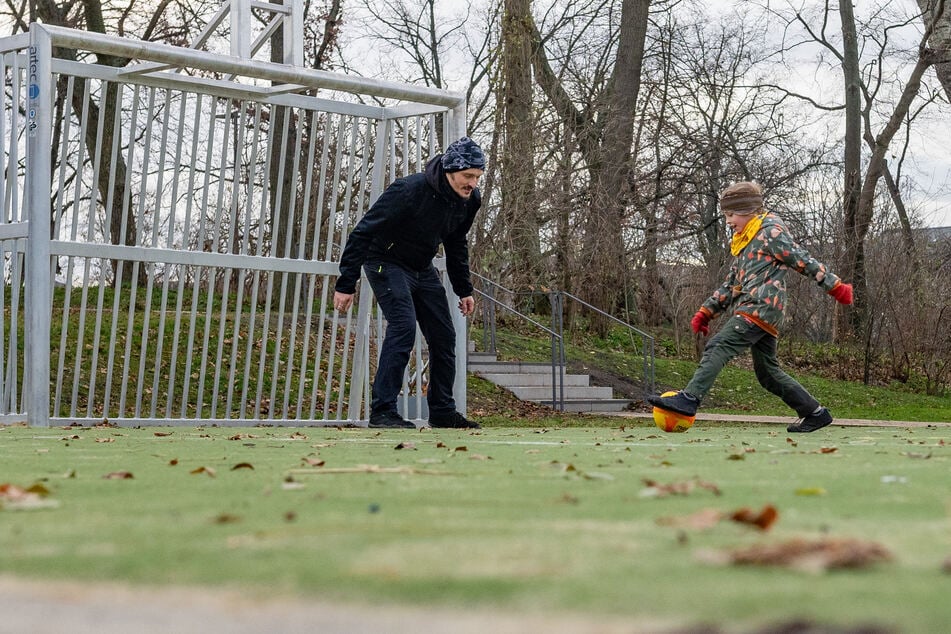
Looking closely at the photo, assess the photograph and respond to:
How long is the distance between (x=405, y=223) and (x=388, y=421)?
1.29 m

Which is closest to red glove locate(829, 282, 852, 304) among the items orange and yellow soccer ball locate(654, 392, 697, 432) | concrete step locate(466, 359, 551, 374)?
orange and yellow soccer ball locate(654, 392, 697, 432)

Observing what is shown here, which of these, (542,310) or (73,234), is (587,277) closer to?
(542,310)

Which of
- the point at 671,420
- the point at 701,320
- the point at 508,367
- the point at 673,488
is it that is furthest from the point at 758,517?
the point at 508,367

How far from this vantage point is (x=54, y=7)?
1934 cm

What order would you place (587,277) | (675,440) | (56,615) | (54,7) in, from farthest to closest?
(587,277) → (54,7) → (675,440) → (56,615)

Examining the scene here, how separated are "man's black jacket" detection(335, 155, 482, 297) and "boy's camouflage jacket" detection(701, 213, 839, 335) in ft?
5.97

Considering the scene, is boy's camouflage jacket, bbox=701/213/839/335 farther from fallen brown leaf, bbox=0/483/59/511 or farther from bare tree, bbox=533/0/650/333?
bare tree, bbox=533/0/650/333

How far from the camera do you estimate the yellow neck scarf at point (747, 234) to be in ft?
26.6

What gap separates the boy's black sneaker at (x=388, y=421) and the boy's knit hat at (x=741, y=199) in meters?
2.46

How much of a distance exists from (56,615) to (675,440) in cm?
541

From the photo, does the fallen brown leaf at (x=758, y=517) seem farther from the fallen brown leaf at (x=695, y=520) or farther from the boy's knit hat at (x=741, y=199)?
the boy's knit hat at (x=741, y=199)

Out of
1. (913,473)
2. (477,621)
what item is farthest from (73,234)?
(477,621)

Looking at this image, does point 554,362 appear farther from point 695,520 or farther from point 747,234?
point 695,520

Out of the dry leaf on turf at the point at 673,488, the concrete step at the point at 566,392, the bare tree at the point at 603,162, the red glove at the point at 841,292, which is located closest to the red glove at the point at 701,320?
the red glove at the point at 841,292
